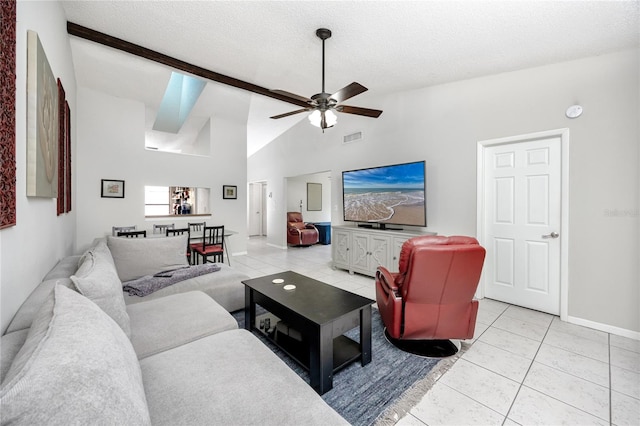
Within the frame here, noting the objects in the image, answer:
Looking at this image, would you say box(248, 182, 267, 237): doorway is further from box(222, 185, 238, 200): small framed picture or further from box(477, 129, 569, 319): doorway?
box(477, 129, 569, 319): doorway

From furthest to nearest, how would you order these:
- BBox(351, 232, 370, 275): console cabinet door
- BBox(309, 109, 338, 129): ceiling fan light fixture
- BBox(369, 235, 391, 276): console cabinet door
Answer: BBox(351, 232, 370, 275): console cabinet door < BBox(369, 235, 391, 276): console cabinet door < BBox(309, 109, 338, 129): ceiling fan light fixture

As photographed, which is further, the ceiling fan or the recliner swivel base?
the ceiling fan

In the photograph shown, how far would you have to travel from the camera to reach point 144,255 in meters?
2.89

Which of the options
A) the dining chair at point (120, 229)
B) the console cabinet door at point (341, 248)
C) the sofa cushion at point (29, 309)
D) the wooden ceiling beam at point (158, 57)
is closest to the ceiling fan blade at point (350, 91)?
the wooden ceiling beam at point (158, 57)

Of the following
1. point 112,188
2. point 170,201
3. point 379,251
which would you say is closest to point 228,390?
point 379,251

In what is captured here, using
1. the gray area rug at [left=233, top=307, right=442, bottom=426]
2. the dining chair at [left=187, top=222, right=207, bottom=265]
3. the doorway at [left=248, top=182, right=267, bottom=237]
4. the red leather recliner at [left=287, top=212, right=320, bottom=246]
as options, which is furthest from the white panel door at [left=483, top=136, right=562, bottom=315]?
the doorway at [left=248, top=182, right=267, bottom=237]

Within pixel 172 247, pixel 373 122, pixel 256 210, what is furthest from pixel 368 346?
pixel 256 210

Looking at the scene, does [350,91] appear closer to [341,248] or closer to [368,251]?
[368,251]

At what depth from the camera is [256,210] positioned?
32.4 ft

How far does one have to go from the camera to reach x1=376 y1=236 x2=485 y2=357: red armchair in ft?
6.48

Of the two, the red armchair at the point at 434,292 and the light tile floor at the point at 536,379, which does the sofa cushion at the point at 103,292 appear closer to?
the light tile floor at the point at 536,379

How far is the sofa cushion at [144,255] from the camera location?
278 cm

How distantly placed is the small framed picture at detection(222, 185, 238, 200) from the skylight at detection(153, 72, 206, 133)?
5.82ft

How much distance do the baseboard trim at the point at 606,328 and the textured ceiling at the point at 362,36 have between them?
2681 mm
